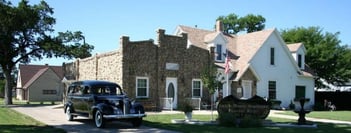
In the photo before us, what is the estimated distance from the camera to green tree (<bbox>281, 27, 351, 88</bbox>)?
141 ft

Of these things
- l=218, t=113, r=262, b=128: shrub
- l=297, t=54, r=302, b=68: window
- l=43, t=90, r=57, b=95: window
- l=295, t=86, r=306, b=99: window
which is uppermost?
l=297, t=54, r=302, b=68: window

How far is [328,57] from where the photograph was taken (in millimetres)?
43031

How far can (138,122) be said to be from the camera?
17.4 metres

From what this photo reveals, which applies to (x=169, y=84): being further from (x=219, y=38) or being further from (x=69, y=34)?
(x=69, y=34)

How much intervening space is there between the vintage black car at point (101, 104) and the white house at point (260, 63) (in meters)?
15.1

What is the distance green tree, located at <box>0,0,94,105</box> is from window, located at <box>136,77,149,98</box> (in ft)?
60.5

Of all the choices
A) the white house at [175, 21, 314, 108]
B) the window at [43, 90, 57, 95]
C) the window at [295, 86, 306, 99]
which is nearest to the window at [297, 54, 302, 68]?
the white house at [175, 21, 314, 108]

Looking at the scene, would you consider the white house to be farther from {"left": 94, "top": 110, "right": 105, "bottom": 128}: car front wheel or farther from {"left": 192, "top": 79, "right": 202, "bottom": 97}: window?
{"left": 94, "top": 110, "right": 105, "bottom": 128}: car front wheel

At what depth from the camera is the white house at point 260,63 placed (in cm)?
3388

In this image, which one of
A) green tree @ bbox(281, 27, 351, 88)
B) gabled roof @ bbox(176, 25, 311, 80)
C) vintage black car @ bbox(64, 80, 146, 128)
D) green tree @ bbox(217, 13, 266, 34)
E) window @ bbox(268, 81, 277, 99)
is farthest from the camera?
green tree @ bbox(217, 13, 266, 34)

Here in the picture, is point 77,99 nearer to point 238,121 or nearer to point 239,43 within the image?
point 238,121

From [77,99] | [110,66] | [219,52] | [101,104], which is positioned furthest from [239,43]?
[101,104]

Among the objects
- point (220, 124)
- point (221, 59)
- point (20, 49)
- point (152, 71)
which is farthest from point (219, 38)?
point (20, 49)

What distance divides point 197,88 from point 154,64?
13.3 feet
